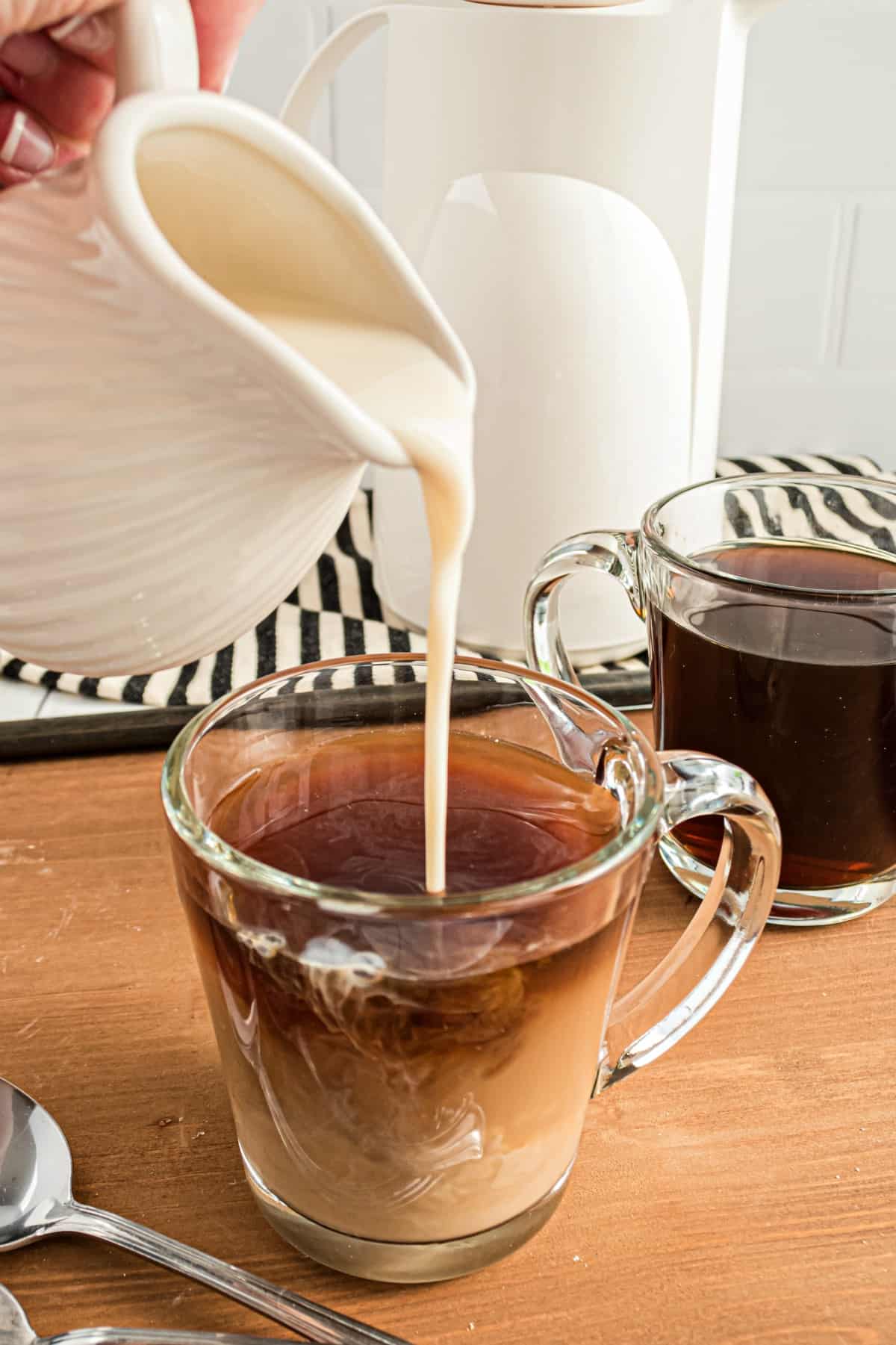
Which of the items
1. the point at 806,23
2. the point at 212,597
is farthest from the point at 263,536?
the point at 806,23

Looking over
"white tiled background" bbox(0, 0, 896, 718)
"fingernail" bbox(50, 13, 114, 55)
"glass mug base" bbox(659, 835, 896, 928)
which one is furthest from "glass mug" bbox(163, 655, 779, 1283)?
"white tiled background" bbox(0, 0, 896, 718)

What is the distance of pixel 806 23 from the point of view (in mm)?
1138

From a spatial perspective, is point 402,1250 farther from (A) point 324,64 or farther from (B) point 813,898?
(A) point 324,64

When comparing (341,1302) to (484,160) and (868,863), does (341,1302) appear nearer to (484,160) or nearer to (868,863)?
(868,863)

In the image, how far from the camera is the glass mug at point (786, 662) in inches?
21.0

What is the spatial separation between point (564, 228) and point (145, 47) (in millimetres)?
387

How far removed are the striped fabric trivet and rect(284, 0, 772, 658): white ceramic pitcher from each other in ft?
0.17

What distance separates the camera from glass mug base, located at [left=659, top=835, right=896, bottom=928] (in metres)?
0.58

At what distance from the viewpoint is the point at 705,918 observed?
1.54ft

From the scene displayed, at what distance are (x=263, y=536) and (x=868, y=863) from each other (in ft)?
1.05

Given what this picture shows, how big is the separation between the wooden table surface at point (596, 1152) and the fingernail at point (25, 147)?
0.29 m

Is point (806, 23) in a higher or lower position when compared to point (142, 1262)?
higher

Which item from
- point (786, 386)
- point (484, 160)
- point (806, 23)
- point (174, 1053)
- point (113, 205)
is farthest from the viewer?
point (786, 386)

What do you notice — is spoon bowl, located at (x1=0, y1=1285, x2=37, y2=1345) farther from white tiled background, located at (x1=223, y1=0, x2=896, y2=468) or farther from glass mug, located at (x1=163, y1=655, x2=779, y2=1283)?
white tiled background, located at (x1=223, y1=0, x2=896, y2=468)
